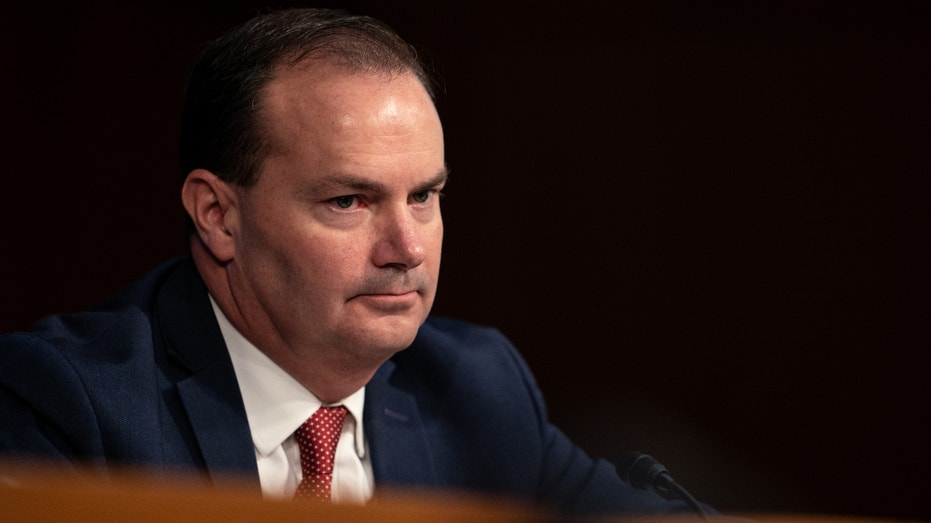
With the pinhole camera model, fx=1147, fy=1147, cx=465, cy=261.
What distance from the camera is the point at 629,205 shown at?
329 cm

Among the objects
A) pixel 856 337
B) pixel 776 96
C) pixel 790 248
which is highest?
pixel 776 96

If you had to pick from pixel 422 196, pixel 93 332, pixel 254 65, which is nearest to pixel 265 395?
pixel 93 332

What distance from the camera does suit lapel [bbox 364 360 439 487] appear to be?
1.75m

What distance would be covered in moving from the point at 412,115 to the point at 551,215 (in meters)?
1.75

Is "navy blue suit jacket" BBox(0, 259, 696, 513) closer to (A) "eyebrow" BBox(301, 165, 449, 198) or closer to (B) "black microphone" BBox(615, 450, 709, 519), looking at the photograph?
(B) "black microphone" BBox(615, 450, 709, 519)

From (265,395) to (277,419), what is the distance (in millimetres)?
40

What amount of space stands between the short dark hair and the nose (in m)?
0.20

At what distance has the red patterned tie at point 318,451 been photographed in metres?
1.65

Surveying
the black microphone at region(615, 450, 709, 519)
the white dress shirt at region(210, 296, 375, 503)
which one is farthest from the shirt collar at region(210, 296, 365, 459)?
the black microphone at region(615, 450, 709, 519)

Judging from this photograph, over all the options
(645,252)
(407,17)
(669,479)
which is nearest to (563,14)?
(407,17)

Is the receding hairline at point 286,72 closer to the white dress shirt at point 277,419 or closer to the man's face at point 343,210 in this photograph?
the man's face at point 343,210

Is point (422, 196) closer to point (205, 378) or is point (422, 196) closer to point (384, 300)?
point (384, 300)

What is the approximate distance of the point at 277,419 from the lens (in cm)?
166

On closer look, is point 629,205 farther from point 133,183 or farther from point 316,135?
point 316,135
